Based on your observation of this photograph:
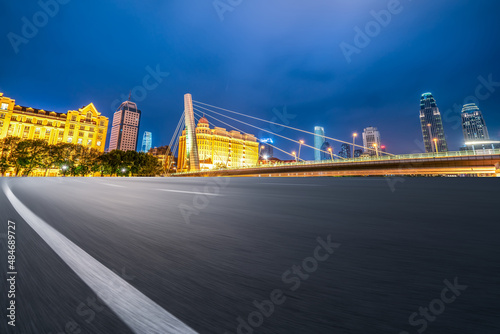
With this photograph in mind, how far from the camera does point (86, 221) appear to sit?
5.33 feet

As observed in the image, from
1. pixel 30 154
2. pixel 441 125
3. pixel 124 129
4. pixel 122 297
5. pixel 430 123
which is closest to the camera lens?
pixel 122 297

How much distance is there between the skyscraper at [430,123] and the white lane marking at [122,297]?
169694mm

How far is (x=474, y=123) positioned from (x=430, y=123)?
24.9m

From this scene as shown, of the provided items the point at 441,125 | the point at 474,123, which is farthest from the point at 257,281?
the point at 441,125

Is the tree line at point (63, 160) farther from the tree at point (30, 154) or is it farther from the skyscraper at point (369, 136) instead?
the skyscraper at point (369, 136)

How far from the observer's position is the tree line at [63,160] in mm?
45438

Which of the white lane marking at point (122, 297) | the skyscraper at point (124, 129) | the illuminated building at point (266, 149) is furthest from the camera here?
the skyscraper at point (124, 129)

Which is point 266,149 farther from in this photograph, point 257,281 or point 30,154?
point 257,281

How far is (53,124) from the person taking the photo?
2904 inches

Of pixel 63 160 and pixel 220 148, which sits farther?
pixel 220 148

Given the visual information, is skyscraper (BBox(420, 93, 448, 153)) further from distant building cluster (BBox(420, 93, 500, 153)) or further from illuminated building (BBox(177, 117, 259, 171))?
illuminated building (BBox(177, 117, 259, 171))

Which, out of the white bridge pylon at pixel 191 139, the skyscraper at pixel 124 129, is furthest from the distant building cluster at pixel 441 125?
the skyscraper at pixel 124 129

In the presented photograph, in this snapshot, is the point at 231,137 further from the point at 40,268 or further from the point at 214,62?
the point at 40,268

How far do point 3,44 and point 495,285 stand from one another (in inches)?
2760
